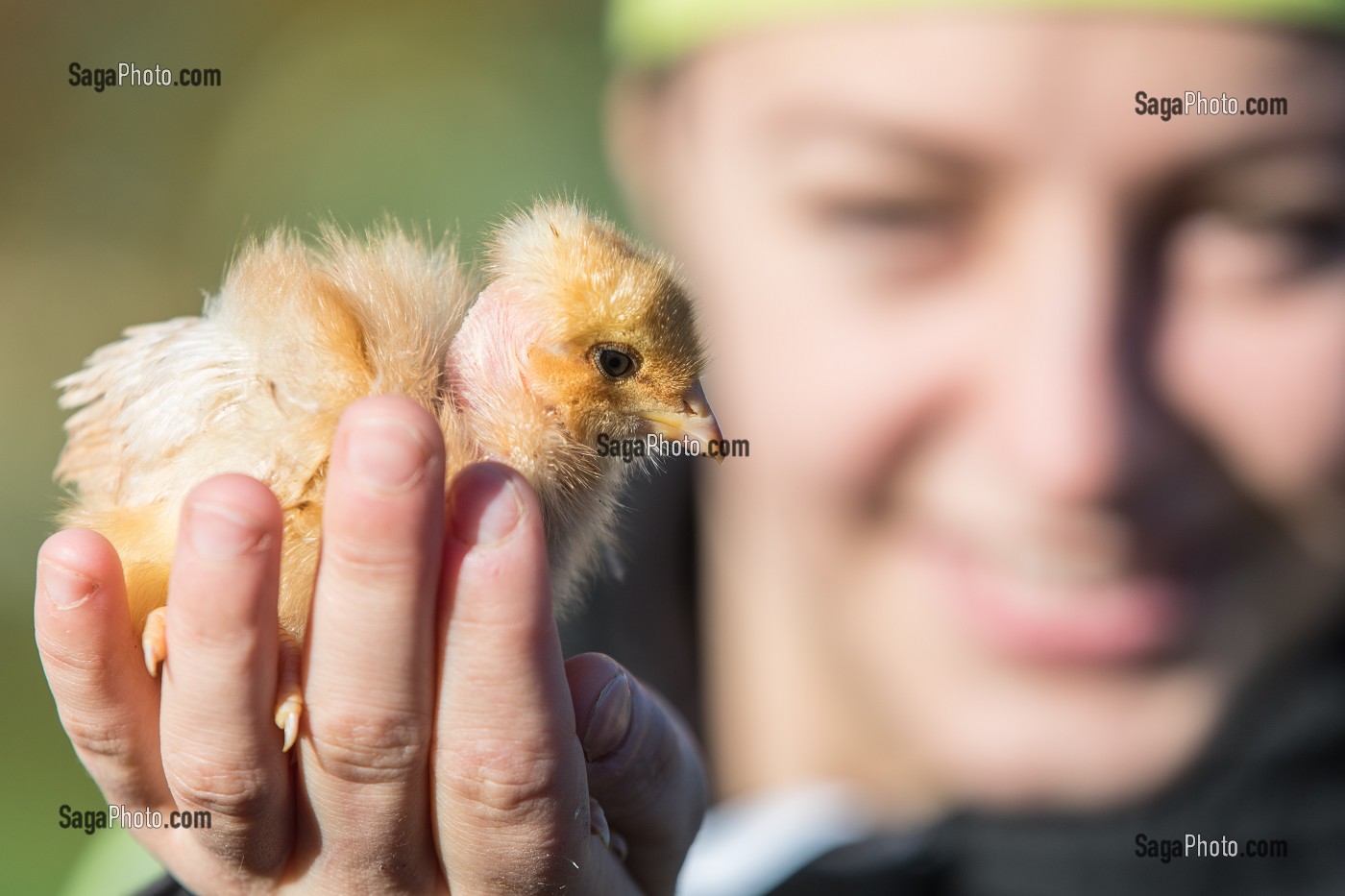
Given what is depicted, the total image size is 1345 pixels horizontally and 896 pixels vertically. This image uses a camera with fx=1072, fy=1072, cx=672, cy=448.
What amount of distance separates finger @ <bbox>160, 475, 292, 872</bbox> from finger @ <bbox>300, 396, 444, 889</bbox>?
53mm

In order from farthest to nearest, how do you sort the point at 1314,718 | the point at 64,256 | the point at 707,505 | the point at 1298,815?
the point at 64,256, the point at 707,505, the point at 1314,718, the point at 1298,815

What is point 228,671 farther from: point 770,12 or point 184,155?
point 184,155

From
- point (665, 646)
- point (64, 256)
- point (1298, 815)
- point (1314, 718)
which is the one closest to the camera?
point (1298, 815)

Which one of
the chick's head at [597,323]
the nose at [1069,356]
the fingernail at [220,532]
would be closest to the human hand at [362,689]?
the fingernail at [220,532]

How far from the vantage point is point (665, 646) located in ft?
14.8

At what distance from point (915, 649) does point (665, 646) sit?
4.06ft

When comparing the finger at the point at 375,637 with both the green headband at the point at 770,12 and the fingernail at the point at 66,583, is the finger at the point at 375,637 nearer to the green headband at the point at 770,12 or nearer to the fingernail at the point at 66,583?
the fingernail at the point at 66,583

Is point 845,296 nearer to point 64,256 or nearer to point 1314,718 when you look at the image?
point 1314,718

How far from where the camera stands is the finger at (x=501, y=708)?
1266 millimetres

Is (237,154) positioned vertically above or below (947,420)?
above

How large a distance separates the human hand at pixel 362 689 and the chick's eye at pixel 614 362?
36 cm

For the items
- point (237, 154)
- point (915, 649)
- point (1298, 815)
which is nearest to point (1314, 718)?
point (1298, 815)

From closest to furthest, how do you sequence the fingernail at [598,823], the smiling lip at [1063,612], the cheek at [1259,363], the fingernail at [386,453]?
the fingernail at [386,453]
the fingernail at [598,823]
the cheek at [1259,363]
the smiling lip at [1063,612]

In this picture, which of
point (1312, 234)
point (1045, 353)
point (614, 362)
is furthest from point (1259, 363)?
point (614, 362)
